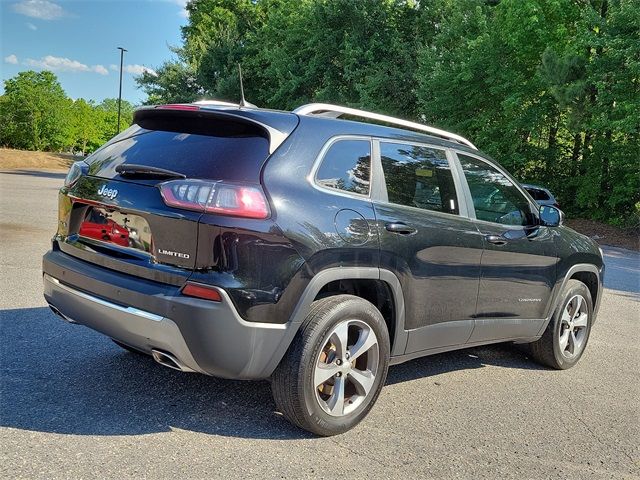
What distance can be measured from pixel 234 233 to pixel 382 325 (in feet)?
3.65

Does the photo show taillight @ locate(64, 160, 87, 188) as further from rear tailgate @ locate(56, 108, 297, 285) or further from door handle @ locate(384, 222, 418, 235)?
door handle @ locate(384, 222, 418, 235)

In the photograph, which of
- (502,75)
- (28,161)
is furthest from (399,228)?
(28,161)

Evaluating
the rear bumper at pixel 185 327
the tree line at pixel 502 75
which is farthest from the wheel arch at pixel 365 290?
the tree line at pixel 502 75

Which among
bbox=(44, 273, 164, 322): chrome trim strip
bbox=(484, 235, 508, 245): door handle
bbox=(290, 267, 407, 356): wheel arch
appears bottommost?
bbox=(44, 273, 164, 322): chrome trim strip

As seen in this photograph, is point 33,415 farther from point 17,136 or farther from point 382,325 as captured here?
point 17,136

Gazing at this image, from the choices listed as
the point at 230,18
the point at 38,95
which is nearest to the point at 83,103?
the point at 38,95

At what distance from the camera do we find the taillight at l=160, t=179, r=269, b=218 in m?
2.85

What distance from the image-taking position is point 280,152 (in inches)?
121

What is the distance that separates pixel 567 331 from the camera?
4996 millimetres

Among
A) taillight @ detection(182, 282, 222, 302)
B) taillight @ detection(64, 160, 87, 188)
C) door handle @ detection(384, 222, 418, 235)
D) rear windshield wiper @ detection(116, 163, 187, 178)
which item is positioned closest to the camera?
taillight @ detection(182, 282, 222, 302)

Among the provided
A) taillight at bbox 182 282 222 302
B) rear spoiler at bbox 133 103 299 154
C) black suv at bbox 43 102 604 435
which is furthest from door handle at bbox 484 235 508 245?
taillight at bbox 182 282 222 302

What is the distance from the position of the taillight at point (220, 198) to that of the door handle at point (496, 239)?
190cm

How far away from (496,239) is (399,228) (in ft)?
3.49

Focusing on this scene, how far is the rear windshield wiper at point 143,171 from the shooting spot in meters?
3.03
